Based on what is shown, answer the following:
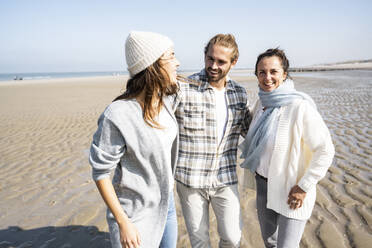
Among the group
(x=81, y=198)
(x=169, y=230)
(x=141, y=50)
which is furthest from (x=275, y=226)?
(x=81, y=198)

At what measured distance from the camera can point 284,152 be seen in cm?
218

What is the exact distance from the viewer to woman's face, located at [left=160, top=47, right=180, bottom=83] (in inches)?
70.4

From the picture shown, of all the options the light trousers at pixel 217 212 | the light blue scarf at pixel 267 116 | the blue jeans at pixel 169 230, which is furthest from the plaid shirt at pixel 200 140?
the blue jeans at pixel 169 230

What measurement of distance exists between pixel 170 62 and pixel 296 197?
60.6 inches

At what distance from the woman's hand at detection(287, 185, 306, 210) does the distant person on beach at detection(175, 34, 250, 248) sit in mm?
550

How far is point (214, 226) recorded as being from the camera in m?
3.66

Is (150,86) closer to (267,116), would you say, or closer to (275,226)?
(267,116)

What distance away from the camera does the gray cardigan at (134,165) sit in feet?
5.28

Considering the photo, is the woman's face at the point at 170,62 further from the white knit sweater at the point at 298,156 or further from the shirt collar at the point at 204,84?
the white knit sweater at the point at 298,156

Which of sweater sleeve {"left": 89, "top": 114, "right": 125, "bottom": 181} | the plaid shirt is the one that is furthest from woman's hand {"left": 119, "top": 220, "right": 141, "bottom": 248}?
the plaid shirt

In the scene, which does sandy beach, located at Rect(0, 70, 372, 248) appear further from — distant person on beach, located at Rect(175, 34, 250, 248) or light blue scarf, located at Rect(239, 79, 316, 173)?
light blue scarf, located at Rect(239, 79, 316, 173)

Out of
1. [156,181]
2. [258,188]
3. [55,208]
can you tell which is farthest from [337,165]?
[55,208]

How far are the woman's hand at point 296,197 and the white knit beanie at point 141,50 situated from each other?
5.21 ft

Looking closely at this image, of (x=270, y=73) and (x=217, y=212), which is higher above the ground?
(x=270, y=73)
